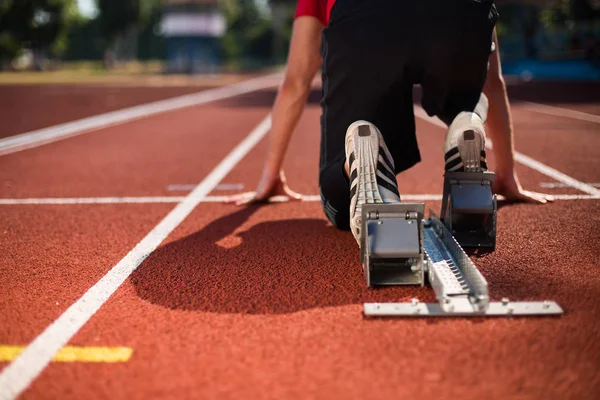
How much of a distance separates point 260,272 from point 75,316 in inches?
34.7

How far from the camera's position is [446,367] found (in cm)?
205

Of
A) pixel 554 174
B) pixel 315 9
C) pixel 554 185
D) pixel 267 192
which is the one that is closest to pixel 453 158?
pixel 315 9

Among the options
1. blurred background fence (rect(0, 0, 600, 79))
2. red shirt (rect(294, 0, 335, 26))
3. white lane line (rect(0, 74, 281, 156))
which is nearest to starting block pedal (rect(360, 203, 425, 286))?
red shirt (rect(294, 0, 335, 26))

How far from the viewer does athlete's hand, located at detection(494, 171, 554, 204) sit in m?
4.29

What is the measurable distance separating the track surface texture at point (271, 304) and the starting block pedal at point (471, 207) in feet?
0.39

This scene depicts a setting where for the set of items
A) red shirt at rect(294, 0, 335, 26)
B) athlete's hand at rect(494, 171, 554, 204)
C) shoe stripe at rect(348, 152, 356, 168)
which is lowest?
athlete's hand at rect(494, 171, 554, 204)

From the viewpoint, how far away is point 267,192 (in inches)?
183

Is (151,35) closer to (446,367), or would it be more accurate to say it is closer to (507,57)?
(507,57)

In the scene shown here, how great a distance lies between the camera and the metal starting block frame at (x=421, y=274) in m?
2.44

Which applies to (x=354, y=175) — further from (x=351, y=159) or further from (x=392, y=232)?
(x=392, y=232)

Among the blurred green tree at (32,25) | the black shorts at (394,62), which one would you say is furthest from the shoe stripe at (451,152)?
the blurred green tree at (32,25)

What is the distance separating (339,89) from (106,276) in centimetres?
144

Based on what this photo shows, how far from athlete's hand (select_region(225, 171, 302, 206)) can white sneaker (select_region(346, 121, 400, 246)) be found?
1.63 meters

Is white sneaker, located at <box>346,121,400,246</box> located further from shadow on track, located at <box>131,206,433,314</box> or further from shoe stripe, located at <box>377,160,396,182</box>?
shadow on track, located at <box>131,206,433,314</box>
